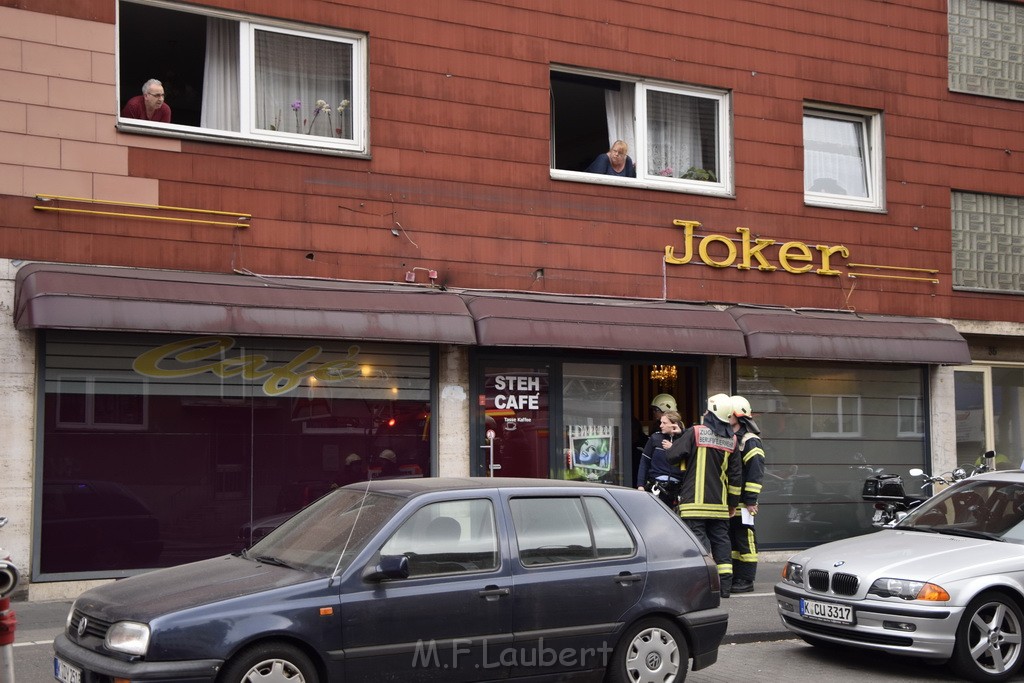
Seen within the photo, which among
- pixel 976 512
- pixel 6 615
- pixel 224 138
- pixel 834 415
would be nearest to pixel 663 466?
pixel 976 512

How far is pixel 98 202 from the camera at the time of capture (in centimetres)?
1071

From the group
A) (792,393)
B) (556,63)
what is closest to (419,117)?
(556,63)

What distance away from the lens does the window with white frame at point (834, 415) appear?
14641mm

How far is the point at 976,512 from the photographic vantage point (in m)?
9.38

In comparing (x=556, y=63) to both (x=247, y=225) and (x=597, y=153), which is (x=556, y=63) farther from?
(x=247, y=225)

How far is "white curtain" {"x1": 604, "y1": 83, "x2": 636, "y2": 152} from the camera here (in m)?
13.9

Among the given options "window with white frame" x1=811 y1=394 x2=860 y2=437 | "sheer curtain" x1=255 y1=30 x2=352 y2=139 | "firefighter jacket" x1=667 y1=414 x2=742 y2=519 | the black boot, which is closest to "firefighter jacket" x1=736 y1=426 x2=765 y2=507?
"firefighter jacket" x1=667 y1=414 x2=742 y2=519

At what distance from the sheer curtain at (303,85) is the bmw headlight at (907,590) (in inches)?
280

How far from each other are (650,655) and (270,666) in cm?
248

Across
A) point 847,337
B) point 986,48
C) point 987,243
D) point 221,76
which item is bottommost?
point 847,337

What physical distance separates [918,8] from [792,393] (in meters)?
5.77

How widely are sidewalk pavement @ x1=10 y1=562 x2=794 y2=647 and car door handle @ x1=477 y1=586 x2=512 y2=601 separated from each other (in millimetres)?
3373

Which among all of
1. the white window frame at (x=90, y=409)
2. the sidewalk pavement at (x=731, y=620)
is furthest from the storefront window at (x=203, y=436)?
the sidewalk pavement at (x=731, y=620)

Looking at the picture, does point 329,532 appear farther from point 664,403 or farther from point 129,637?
point 664,403
